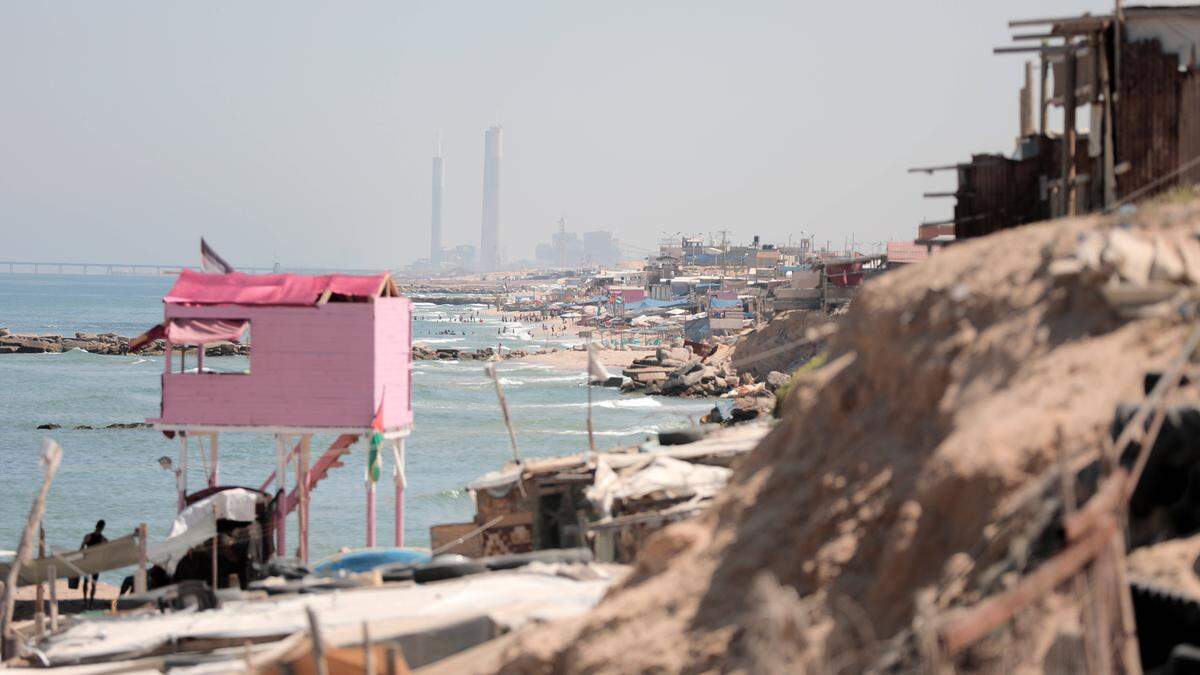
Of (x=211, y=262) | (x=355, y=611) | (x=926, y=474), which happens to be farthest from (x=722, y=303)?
(x=926, y=474)

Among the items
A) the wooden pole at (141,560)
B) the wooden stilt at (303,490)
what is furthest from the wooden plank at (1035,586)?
the wooden stilt at (303,490)

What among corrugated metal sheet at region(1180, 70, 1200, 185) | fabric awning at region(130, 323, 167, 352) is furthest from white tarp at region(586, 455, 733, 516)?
fabric awning at region(130, 323, 167, 352)

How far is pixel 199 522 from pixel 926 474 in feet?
50.7

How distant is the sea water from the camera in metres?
36.8

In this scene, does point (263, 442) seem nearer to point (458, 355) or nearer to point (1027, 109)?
point (1027, 109)

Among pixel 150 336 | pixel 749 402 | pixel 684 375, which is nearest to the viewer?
pixel 150 336

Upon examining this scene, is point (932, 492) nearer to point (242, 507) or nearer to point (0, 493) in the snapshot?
point (242, 507)

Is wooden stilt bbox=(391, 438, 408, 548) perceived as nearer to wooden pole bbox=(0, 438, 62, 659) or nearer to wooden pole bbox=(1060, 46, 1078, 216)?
wooden pole bbox=(0, 438, 62, 659)

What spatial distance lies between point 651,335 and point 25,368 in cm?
4281

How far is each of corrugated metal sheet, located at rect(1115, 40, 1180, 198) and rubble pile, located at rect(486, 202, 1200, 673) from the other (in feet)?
21.5

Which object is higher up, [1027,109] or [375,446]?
[1027,109]

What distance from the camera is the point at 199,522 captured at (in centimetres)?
2084

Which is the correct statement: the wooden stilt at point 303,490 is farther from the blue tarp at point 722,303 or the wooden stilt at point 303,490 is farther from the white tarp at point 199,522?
the blue tarp at point 722,303

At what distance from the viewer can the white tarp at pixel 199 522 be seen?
67.3 ft
